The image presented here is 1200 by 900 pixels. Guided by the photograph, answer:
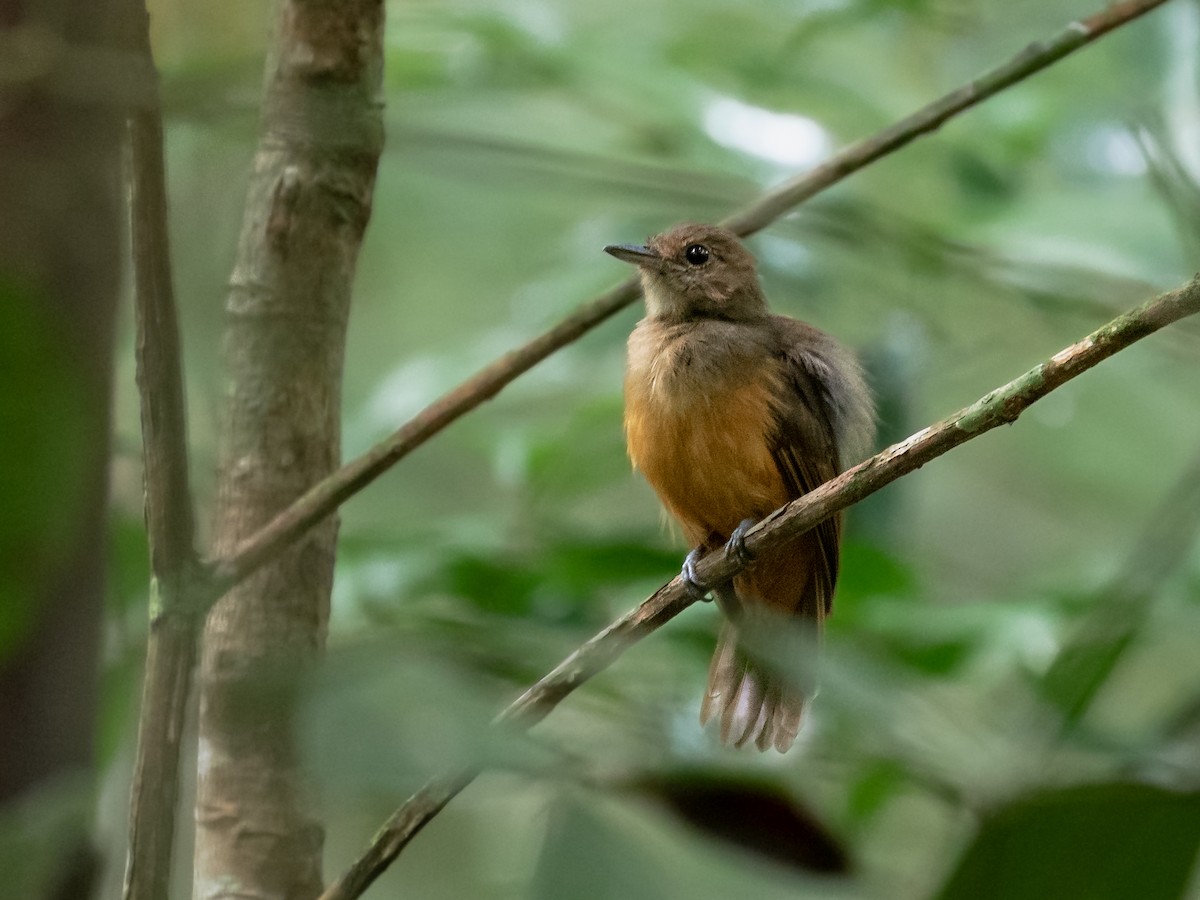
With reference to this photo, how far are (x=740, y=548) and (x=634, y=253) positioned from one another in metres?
1.31

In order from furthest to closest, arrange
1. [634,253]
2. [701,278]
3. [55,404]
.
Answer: [701,278]
[634,253]
[55,404]

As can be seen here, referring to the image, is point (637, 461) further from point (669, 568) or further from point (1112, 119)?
point (1112, 119)

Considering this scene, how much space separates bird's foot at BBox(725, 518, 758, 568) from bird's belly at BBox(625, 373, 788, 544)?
0.31 ft

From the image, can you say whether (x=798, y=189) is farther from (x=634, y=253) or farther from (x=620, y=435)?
(x=620, y=435)

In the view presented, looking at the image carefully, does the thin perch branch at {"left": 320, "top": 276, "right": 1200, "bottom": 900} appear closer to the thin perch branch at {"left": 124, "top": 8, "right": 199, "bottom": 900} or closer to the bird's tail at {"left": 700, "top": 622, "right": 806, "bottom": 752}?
the thin perch branch at {"left": 124, "top": 8, "right": 199, "bottom": 900}

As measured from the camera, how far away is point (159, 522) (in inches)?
60.7

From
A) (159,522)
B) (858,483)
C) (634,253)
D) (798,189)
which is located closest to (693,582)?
(858,483)

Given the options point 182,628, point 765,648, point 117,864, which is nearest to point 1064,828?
point 765,648

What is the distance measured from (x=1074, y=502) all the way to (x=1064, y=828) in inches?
234

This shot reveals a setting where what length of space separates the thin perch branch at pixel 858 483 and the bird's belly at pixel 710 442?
1543 mm

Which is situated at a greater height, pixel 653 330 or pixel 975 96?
pixel 653 330

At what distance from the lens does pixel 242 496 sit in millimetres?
2385

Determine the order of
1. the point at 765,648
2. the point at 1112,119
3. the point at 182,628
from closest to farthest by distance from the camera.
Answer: the point at 765,648 → the point at 182,628 → the point at 1112,119

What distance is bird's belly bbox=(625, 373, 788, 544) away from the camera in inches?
143
